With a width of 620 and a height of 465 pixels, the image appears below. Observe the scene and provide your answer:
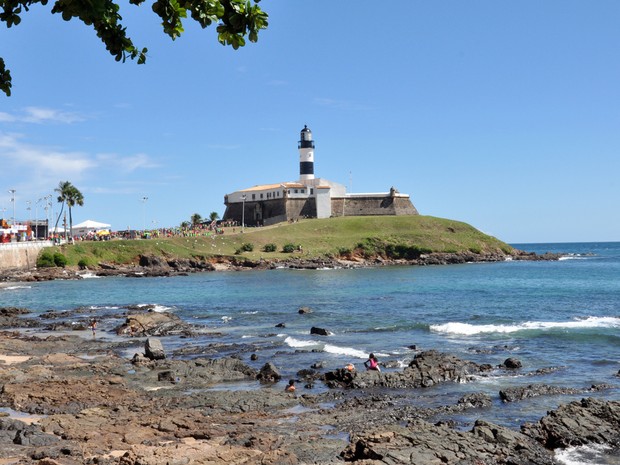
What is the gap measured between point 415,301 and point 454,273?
36645 millimetres

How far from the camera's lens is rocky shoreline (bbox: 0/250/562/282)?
79.2 meters

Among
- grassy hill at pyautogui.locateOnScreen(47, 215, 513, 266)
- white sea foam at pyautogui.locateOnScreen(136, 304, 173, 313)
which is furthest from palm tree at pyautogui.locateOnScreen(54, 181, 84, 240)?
white sea foam at pyautogui.locateOnScreen(136, 304, 173, 313)

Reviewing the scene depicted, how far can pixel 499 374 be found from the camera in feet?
80.8

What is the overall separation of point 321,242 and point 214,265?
868 inches

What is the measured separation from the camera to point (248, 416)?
18609mm

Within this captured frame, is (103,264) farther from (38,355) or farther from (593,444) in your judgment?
(593,444)

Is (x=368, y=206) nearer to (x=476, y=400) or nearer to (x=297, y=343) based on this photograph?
(x=297, y=343)

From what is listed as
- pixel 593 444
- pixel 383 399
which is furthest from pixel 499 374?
pixel 593 444

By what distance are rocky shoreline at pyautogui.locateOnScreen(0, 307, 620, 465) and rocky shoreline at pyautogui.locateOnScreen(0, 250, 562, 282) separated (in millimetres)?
53311

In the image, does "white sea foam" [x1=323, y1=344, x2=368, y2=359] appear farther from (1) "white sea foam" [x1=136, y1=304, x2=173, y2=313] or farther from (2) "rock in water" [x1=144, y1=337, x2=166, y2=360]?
(1) "white sea foam" [x1=136, y1=304, x2=173, y2=313]

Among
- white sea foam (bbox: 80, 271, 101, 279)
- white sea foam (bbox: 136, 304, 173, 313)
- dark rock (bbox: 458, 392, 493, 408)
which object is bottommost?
dark rock (bbox: 458, 392, 493, 408)

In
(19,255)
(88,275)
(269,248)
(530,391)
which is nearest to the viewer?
(530,391)

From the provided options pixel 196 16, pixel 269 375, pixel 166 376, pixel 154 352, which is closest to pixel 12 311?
pixel 154 352

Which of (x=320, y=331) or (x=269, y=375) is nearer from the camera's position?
(x=269, y=375)
